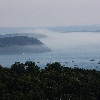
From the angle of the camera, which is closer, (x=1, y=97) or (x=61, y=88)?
(x=1, y=97)

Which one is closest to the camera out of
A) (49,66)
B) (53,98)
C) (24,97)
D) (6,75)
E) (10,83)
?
(24,97)

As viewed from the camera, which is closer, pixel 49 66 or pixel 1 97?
pixel 1 97

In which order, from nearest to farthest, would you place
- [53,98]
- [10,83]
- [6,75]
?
[53,98], [10,83], [6,75]

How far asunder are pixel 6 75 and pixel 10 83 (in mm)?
4703

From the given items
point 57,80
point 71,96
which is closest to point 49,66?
point 57,80

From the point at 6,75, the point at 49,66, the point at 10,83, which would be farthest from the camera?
the point at 49,66

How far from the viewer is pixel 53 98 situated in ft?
129

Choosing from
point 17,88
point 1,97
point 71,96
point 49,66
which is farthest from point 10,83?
point 49,66

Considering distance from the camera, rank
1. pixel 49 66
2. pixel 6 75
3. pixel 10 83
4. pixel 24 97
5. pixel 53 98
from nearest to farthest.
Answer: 1. pixel 24 97
2. pixel 53 98
3. pixel 10 83
4. pixel 6 75
5. pixel 49 66

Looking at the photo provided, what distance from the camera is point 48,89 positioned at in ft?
134

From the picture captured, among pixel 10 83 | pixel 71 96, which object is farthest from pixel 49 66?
pixel 71 96

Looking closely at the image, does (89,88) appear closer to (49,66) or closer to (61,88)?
(61,88)

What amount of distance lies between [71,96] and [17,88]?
8345mm

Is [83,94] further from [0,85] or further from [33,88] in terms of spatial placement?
[0,85]
